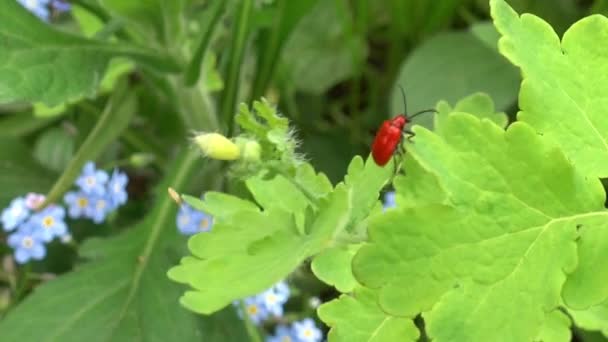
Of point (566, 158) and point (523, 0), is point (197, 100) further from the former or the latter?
point (566, 158)

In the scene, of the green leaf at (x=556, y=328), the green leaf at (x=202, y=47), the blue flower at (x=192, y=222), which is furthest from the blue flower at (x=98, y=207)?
the green leaf at (x=556, y=328)

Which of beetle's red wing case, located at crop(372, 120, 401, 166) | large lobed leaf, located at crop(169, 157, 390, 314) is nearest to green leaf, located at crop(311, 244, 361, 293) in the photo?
large lobed leaf, located at crop(169, 157, 390, 314)

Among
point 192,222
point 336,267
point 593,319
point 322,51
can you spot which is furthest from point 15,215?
point 593,319

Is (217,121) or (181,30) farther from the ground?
(181,30)

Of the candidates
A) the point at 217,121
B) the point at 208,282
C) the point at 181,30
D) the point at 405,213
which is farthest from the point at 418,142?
the point at 217,121

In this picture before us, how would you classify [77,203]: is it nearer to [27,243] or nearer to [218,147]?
[27,243]

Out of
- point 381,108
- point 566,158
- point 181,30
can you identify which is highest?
point 566,158
